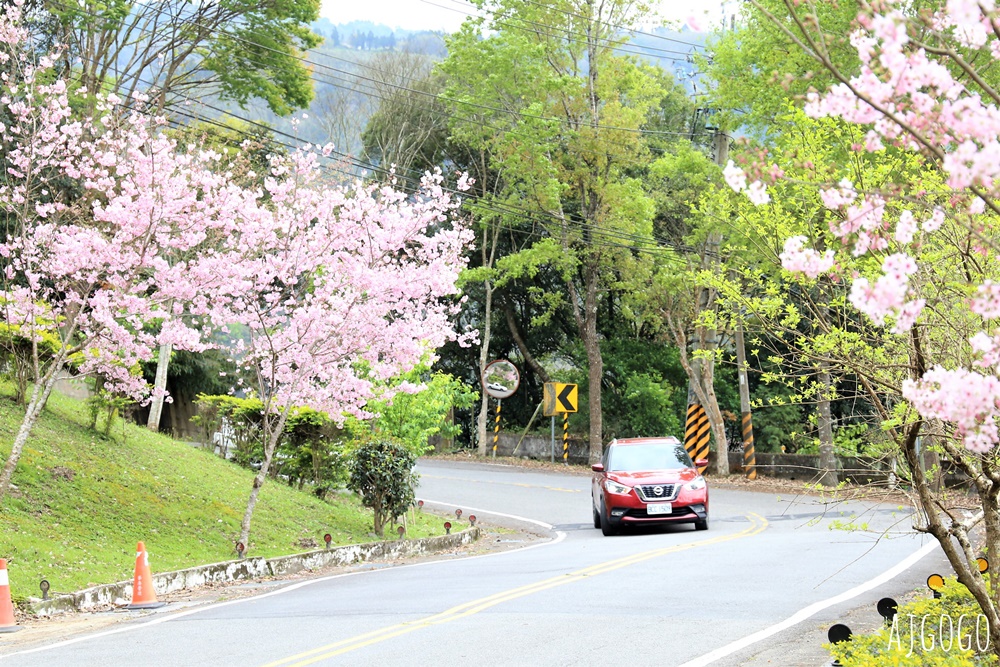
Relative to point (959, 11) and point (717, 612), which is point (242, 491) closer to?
point (717, 612)

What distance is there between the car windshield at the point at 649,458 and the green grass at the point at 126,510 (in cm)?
356

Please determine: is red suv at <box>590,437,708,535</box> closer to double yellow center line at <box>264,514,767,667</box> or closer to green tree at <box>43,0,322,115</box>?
double yellow center line at <box>264,514,767,667</box>

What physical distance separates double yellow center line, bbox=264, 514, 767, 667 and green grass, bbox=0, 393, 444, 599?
4.42 m

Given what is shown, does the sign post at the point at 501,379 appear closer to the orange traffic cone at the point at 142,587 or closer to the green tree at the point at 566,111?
the green tree at the point at 566,111

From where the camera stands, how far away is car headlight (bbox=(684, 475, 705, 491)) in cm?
1969

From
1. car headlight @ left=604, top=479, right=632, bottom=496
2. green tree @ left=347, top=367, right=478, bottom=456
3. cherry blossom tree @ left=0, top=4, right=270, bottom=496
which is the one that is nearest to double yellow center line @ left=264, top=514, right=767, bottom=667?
car headlight @ left=604, top=479, right=632, bottom=496

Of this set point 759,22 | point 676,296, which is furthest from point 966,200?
point 676,296

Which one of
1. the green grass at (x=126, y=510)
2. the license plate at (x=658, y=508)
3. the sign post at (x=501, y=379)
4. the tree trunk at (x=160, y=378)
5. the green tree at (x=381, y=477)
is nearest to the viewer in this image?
the green grass at (x=126, y=510)

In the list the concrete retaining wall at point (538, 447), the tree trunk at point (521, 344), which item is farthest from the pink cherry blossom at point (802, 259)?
the tree trunk at point (521, 344)

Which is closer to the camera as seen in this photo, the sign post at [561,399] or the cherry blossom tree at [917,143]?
the cherry blossom tree at [917,143]

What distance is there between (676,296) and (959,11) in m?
32.1

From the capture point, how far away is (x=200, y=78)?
28.4 meters

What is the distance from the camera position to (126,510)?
16.3 meters

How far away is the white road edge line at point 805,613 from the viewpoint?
27.9ft
